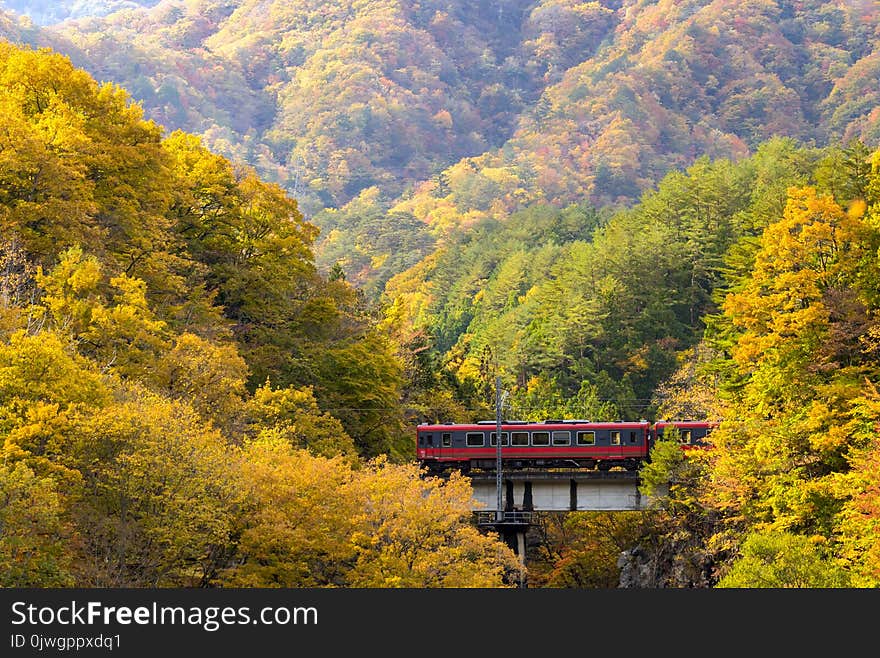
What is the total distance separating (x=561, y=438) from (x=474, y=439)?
3.97m

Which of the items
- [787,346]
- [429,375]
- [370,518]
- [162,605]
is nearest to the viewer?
[162,605]

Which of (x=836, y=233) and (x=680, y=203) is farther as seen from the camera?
(x=680, y=203)

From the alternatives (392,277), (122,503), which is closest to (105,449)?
(122,503)

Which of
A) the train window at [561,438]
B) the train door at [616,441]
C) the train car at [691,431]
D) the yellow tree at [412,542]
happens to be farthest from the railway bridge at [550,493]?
the yellow tree at [412,542]

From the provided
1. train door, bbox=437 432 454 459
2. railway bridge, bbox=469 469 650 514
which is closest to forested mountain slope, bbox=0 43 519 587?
train door, bbox=437 432 454 459

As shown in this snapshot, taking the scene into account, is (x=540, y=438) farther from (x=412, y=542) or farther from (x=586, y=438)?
(x=412, y=542)

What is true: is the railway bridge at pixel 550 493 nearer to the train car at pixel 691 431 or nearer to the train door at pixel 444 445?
the train door at pixel 444 445

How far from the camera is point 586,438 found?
61.0 metres

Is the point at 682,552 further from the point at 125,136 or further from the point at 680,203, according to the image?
the point at 680,203

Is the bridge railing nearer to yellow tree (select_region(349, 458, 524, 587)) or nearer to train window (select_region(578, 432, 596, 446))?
train window (select_region(578, 432, 596, 446))

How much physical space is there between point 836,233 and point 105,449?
2757cm

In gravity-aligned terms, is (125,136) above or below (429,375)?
above

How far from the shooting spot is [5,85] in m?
58.7

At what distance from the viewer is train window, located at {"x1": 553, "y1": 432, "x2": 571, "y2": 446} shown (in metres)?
61.0
